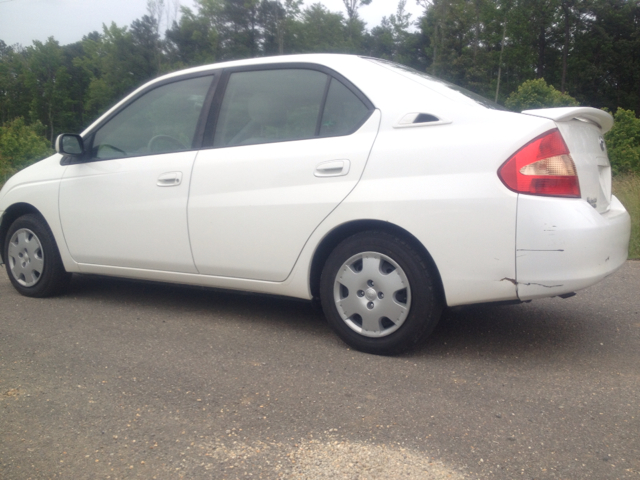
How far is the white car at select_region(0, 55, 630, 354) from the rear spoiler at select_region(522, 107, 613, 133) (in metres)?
0.01

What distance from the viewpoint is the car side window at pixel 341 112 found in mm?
3580

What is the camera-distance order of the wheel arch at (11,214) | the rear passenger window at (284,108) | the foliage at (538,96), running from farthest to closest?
the foliage at (538,96)
the wheel arch at (11,214)
the rear passenger window at (284,108)

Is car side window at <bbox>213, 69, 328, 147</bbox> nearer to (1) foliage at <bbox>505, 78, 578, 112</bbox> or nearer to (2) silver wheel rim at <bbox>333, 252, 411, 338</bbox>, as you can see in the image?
(2) silver wheel rim at <bbox>333, 252, 411, 338</bbox>

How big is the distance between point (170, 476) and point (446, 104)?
2.27 m

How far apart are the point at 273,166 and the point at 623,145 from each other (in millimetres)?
22845

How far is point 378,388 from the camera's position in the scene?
3.08m

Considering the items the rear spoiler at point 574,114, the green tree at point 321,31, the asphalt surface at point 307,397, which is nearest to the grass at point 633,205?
the asphalt surface at point 307,397

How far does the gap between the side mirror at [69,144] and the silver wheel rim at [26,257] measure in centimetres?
75

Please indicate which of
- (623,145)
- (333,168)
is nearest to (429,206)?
(333,168)

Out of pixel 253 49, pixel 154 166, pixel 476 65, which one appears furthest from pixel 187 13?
pixel 154 166

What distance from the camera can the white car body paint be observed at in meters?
3.06

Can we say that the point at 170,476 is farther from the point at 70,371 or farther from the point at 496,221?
the point at 496,221

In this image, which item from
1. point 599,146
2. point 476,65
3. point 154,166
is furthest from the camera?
point 476,65

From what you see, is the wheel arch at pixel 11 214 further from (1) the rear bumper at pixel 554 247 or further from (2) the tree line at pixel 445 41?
(2) the tree line at pixel 445 41
